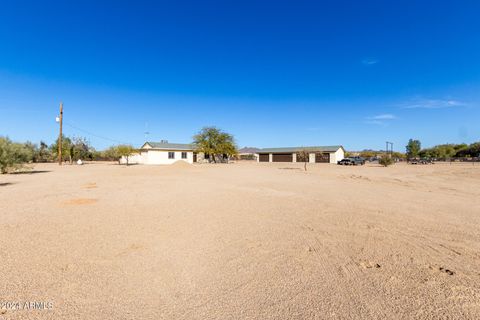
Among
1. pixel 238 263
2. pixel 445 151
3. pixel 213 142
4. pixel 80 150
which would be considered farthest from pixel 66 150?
pixel 445 151

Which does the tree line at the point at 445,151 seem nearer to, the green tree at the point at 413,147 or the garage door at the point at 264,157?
the green tree at the point at 413,147

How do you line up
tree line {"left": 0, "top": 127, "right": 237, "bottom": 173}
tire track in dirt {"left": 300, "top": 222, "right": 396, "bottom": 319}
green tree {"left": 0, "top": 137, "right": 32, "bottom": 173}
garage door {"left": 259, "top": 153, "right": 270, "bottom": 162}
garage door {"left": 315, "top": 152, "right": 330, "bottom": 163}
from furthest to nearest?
garage door {"left": 259, "top": 153, "right": 270, "bottom": 162}
garage door {"left": 315, "top": 152, "right": 330, "bottom": 163}
tree line {"left": 0, "top": 127, "right": 237, "bottom": 173}
green tree {"left": 0, "top": 137, "right": 32, "bottom": 173}
tire track in dirt {"left": 300, "top": 222, "right": 396, "bottom": 319}

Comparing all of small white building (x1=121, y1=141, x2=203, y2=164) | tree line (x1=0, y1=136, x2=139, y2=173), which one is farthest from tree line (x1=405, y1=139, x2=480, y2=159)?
tree line (x1=0, y1=136, x2=139, y2=173)

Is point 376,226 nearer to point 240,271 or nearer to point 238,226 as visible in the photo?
point 238,226

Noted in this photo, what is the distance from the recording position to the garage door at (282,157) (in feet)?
232

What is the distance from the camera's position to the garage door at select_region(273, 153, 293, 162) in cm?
7081

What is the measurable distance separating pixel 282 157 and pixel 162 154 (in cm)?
3540

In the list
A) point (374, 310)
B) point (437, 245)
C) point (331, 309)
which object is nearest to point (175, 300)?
point (331, 309)

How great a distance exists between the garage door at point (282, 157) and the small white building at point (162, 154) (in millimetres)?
26904

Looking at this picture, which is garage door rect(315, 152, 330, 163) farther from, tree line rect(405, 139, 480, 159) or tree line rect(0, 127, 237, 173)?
tree line rect(405, 139, 480, 159)

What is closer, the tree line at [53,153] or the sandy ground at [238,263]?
the sandy ground at [238,263]

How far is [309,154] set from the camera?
65000 millimetres

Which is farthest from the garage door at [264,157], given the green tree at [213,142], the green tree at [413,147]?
the green tree at [413,147]

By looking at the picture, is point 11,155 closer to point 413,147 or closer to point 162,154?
point 162,154
